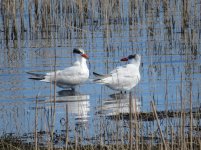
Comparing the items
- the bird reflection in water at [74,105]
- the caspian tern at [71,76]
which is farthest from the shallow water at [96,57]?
the caspian tern at [71,76]

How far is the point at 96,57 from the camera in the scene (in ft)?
47.4

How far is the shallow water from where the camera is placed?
9.72 meters

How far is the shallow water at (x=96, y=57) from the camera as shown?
9.72m

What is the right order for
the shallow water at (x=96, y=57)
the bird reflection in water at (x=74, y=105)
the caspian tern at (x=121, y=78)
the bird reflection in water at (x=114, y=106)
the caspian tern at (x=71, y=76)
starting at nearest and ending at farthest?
1. the bird reflection in water at (x=74, y=105)
2. the bird reflection in water at (x=114, y=106)
3. the shallow water at (x=96, y=57)
4. the caspian tern at (x=121, y=78)
5. the caspian tern at (x=71, y=76)

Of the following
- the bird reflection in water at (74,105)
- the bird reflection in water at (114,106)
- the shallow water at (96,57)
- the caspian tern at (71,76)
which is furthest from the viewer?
the caspian tern at (71,76)

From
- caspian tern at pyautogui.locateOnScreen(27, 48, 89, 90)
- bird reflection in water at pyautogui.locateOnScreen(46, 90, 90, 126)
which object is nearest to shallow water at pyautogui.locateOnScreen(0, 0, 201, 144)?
bird reflection in water at pyautogui.locateOnScreen(46, 90, 90, 126)

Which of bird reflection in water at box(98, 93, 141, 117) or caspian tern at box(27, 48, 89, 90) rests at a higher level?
caspian tern at box(27, 48, 89, 90)

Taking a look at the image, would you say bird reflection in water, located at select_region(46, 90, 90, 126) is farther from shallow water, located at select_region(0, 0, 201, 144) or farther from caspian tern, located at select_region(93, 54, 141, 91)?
caspian tern, located at select_region(93, 54, 141, 91)

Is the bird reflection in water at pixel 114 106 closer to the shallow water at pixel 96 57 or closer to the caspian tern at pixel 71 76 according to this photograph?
the shallow water at pixel 96 57

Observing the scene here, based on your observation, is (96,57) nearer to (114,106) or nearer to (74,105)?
(74,105)

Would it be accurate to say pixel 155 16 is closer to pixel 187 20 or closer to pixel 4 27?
pixel 187 20

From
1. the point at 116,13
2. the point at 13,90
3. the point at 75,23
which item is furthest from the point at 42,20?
the point at 13,90

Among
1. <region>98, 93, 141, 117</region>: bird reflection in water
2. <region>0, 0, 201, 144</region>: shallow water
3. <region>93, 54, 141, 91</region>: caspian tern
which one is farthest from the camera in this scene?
<region>93, 54, 141, 91</region>: caspian tern

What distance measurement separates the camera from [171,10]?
17797 mm
